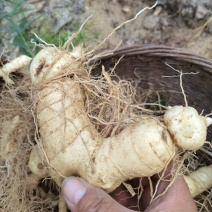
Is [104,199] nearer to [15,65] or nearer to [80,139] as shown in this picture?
[80,139]

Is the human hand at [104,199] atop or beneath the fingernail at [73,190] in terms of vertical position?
beneath

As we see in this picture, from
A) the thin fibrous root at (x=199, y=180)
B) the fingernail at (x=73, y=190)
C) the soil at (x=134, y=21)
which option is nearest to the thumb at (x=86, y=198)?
the fingernail at (x=73, y=190)

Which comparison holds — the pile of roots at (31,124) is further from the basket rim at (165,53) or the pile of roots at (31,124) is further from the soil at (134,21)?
the soil at (134,21)

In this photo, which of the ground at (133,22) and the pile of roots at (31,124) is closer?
the pile of roots at (31,124)

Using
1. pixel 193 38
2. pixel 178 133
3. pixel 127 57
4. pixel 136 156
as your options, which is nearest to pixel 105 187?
pixel 136 156

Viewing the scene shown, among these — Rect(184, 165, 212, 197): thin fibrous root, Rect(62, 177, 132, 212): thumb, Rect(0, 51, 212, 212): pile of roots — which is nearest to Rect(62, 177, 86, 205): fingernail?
Rect(62, 177, 132, 212): thumb

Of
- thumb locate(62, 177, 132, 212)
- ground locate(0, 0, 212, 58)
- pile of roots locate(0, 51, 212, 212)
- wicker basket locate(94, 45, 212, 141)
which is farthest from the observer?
ground locate(0, 0, 212, 58)

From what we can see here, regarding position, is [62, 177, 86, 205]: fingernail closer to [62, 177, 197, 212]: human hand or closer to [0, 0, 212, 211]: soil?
[62, 177, 197, 212]: human hand
